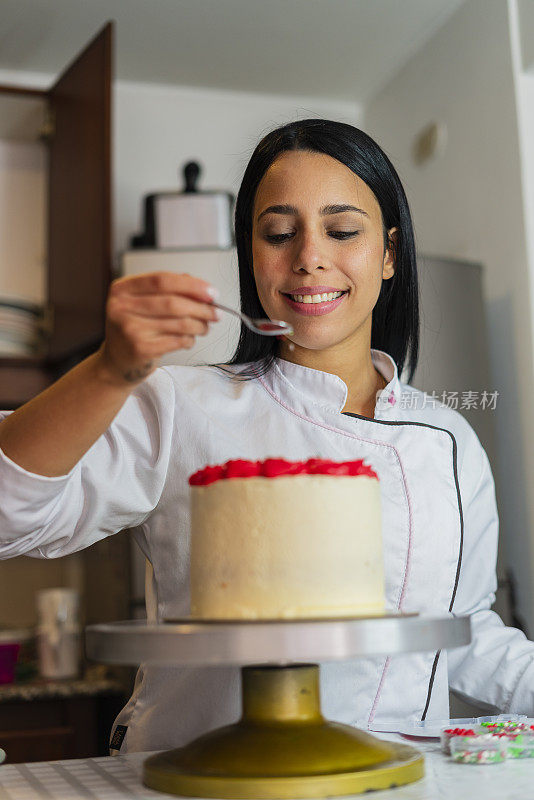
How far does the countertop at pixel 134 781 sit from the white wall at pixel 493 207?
147cm

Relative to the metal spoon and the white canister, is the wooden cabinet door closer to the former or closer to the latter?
the white canister

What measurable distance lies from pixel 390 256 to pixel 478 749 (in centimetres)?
70

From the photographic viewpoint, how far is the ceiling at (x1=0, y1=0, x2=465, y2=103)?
8.46 ft

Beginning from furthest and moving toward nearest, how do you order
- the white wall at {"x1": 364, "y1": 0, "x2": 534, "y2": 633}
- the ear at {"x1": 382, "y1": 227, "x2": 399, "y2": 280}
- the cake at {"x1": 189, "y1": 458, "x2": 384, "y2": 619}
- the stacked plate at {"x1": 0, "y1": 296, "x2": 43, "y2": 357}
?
the stacked plate at {"x1": 0, "y1": 296, "x2": 43, "y2": 357}, the white wall at {"x1": 364, "y1": 0, "x2": 534, "y2": 633}, the ear at {"x1": 382, "y1": 227, "x2": 399, "y2": 280}, the cake at {"x1": 189, "y1": 458, "x2": 384, "y2": 619}

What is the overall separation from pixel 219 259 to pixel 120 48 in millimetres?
855

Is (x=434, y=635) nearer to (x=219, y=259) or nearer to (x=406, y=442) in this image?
(x=406, y=442)

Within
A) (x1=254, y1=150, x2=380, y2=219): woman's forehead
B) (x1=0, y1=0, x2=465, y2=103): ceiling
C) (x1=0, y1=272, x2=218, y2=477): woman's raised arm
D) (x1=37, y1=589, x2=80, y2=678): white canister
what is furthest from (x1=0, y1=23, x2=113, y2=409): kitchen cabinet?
(x1=0, y1=272, x2=218, y2=477): woman's raised arm

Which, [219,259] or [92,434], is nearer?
[92,434]

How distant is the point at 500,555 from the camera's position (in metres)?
2.29

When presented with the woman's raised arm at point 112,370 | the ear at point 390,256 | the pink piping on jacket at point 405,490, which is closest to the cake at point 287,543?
the woman's raised arm at point 112,370

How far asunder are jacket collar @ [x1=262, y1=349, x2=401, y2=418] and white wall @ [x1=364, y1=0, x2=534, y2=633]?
1207mm

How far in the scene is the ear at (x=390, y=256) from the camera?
1314 millimetres

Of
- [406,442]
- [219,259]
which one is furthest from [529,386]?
[406,442]

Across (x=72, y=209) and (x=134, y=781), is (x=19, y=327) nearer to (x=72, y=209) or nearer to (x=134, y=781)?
(x=72, y=209)
